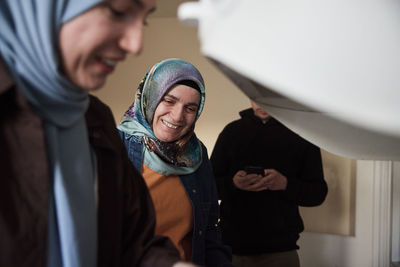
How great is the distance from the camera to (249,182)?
4.99 ft

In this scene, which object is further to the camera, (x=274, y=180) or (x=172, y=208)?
(x=274, y=180)

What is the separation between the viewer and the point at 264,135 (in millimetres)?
1667

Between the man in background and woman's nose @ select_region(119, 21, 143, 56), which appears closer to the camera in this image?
woman's nose @ select_region(119, 21, 143, 56)

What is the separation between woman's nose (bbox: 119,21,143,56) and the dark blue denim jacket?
2.27 feet

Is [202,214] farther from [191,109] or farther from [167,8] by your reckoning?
Answer: [167,8]

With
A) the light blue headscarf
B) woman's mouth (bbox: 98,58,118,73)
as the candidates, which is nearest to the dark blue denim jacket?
the light blue headscarf

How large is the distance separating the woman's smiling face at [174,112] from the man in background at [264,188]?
414 mm

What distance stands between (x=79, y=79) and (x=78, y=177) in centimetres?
14

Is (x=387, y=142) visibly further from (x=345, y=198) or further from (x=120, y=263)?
(x=345, y=198)

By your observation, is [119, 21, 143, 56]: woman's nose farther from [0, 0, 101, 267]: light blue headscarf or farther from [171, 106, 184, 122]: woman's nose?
[171, 106, 184, 122]: woman's nose

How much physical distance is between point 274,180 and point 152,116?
1.82 feet

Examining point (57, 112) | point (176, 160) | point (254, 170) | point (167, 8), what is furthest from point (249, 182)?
point (167, 8)

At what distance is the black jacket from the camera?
1.59 meters

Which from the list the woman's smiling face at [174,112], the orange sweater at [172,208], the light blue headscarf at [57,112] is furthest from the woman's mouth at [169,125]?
the light blue headscarf at [57,112]
